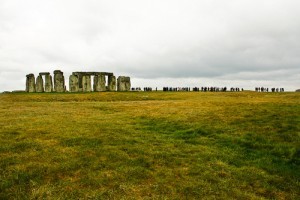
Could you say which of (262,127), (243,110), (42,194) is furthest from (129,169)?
(243,110)

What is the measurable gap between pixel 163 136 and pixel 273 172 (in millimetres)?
7360

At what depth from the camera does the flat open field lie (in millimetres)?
11859

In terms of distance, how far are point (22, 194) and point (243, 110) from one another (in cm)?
2020

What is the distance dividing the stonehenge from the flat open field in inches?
1737

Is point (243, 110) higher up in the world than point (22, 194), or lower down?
higher up

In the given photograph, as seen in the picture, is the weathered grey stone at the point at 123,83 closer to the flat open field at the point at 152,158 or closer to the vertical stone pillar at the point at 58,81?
the vertical stone pillar at the point at 58,81

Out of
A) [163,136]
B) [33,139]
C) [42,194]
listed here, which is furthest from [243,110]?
[42,194]

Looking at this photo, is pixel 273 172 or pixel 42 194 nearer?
pixel 42 194

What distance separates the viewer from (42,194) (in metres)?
11.1

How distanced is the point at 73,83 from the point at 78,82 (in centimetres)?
117

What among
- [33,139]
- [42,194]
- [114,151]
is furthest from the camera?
[33,139]

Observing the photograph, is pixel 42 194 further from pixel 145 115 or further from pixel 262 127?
pixel 145 115

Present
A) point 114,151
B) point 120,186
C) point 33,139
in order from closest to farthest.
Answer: point 120,186 → point 114,151 → point 33,139

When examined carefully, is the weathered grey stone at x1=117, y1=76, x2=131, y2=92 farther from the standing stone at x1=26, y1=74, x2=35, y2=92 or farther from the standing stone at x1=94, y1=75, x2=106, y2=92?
the standing stone at x1=26, y1=74, x2=35, y2=92
